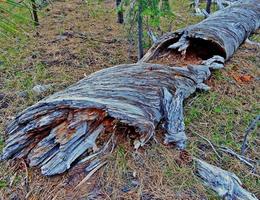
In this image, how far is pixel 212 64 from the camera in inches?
154

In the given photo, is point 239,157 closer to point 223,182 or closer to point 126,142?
point 223,182

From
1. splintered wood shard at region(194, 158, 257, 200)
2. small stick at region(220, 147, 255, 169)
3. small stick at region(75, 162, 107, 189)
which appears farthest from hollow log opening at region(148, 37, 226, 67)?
small stick at region(75, 162, 107, 189)

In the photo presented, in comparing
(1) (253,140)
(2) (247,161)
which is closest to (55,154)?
(2) (247,161)

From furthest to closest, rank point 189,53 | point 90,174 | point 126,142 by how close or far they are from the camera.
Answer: point 189,53 < point 126,142 < point 90,174

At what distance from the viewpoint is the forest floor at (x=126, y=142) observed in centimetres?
232

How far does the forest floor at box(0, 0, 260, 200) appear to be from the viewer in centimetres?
232

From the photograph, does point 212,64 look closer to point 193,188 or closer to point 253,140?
point 253,140

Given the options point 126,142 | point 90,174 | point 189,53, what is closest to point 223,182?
point 126,142

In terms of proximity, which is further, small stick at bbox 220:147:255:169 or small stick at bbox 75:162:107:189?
small stick at bbox 220:147:255:169

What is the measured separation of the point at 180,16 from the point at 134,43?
165 centimetres

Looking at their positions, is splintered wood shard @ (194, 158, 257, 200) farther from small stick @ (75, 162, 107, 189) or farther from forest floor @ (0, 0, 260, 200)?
small stick @ (75, 162, 107, 189)

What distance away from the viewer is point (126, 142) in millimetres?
2607

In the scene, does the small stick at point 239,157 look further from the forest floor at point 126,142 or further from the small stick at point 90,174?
the small stick at point 90,174

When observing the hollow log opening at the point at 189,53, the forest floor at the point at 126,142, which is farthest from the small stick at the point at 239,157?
Answer: the hollow log opening at the point at 189,53
